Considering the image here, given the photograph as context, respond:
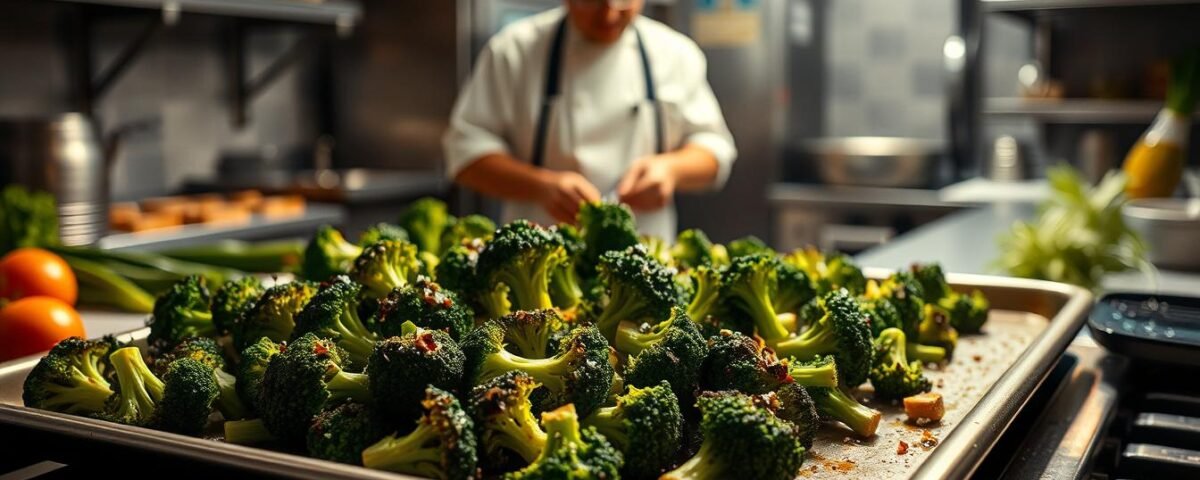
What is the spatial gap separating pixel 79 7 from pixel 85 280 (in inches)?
90.9

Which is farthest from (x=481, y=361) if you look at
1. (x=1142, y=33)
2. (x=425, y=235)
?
(x=1142, y=33)

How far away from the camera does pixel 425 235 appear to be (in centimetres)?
135

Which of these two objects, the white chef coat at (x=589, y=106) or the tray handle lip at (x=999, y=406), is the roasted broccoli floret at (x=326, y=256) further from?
the white chef coat at (x=589, y=106)

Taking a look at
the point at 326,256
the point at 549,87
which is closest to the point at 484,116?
the point at 549,87

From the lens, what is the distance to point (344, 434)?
0.73 metres

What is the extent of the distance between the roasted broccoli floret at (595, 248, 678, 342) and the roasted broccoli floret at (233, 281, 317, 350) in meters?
0.26

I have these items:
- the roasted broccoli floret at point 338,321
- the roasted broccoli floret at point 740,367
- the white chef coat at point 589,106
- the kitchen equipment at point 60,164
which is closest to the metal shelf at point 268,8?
the kitchen equipment at point 60,164

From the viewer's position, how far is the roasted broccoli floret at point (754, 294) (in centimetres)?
98

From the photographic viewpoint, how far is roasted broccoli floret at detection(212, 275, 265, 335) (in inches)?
40.3

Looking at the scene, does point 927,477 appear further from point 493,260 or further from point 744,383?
point 493,260

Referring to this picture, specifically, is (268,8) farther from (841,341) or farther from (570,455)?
(570,455)

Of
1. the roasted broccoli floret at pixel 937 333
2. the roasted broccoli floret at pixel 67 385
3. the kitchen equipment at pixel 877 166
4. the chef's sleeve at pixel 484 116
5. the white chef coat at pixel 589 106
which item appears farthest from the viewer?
the kitchen equipment at pixel 877 166

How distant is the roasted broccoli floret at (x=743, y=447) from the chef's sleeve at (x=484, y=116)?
192cm

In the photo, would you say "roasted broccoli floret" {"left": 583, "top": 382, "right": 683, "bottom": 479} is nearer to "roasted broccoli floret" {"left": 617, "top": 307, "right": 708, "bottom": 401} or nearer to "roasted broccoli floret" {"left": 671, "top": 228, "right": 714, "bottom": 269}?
"roasted broccoli floret" {"left": 617, "top": 307, "right": 708, "bottom": 401}
